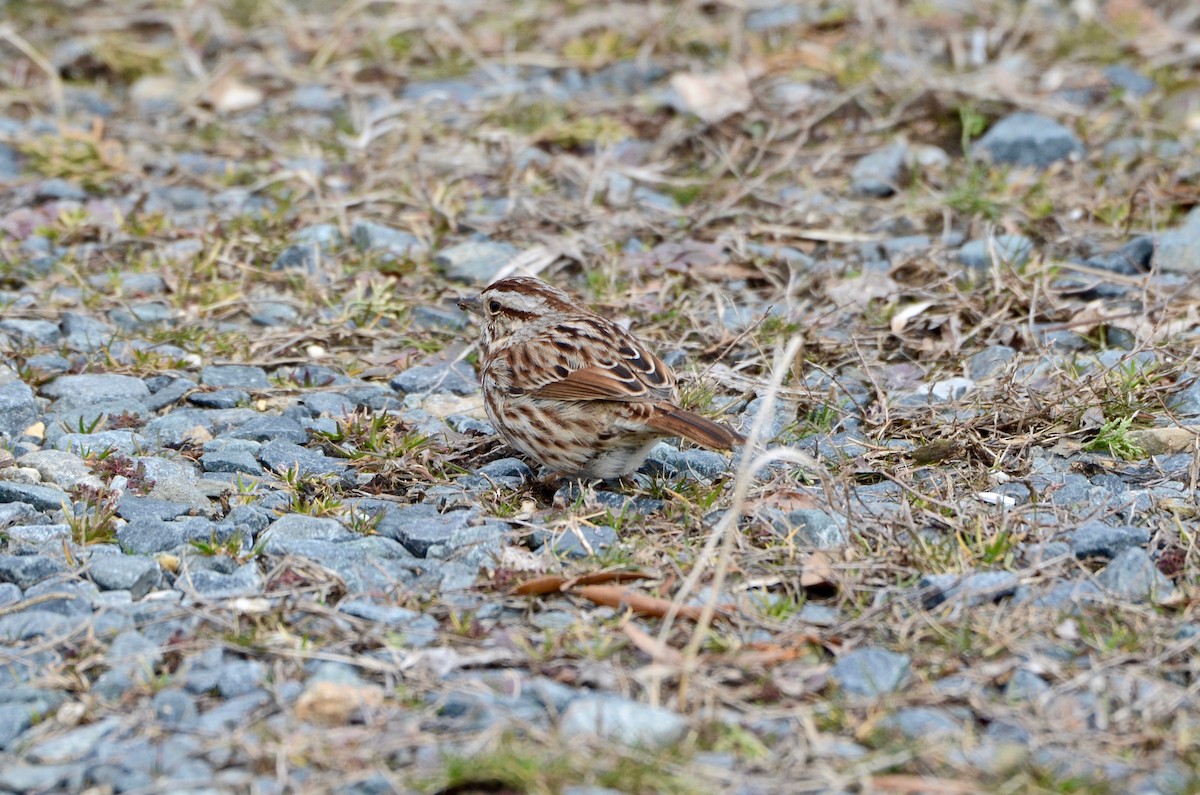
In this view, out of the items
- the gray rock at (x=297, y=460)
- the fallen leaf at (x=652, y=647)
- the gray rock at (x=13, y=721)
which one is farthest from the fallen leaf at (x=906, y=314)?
the gray rock at (x=13, y=721)

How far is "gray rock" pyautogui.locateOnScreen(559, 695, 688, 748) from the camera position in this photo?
398 centimetres

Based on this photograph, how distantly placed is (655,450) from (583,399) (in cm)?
48

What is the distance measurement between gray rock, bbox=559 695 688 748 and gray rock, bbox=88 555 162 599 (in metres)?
1.65

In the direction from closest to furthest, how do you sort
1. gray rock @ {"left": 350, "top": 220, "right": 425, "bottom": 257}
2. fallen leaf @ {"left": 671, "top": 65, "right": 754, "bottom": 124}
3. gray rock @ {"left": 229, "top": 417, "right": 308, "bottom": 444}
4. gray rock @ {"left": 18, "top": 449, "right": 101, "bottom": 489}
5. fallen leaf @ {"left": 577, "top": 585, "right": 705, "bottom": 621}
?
1. fallen leaf @ {"left": 577, "top": 585, "right": 705, "bottom": 621}
2. gray rock @ {"left": 18, "top": 449, "right": 101, "bottom": 489}
3. gray rock @ {"left": 229, "top": 417, "right": 308, "bottom": 444}
4. gray rock @ {"left": 350, "top": 220, "right": 425, "bottom": 257}
5. fallen leaf @ {"left": 671, "top": 65, "right": 754, "bottom": 124}

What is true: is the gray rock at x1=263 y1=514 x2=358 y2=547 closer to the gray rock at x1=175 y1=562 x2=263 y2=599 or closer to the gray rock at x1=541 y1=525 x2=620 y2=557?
the gray rock at x1=175 y1=562 x2=263 y2=599

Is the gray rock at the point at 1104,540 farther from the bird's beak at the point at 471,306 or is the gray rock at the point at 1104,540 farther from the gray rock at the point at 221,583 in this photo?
the bird's beak at the point at 471,306

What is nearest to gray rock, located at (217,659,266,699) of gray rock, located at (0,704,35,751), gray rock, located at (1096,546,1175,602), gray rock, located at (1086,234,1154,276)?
gray rock, located at (0,704,35,751)

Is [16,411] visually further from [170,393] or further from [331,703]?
[331,703]

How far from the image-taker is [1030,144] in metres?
9.34

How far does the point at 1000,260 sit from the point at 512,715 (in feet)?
15.0

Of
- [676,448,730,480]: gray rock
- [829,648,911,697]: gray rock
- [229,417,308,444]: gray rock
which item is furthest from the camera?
[229,417,308,444]: gray rock

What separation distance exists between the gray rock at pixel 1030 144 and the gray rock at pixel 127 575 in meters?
6.22

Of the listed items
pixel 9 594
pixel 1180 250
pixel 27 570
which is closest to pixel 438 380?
pixel 27 570

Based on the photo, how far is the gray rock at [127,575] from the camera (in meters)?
4.96
